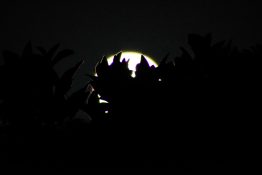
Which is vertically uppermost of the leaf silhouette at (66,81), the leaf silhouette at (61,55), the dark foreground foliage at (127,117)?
the leaf silhouette at (61,55)

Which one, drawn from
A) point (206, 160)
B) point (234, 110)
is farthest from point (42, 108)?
point (234, 110)

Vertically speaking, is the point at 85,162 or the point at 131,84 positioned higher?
the point at 131,84

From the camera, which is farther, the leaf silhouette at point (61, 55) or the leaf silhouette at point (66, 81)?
the leaf silhouette at point (61, 55)

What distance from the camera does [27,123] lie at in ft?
4.85

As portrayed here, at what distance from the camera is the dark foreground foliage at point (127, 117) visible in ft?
4.76

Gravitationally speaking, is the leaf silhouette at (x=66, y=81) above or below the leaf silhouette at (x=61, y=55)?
below

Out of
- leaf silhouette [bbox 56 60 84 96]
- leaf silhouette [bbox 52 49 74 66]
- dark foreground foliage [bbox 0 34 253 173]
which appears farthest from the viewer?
leaf silhouette [bbox 52 49 74 66]

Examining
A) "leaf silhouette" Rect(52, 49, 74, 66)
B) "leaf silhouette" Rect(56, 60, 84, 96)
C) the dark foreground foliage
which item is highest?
"leaf silhouette" Rect(52, 49, 74, 66)

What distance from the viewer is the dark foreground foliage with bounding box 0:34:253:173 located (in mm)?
1450

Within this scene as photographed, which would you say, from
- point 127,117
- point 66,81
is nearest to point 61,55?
point 66,81

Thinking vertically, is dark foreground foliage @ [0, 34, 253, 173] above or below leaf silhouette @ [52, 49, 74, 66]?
below

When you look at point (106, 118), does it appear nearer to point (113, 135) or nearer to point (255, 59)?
point (113, 135)

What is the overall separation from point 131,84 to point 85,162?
43cm

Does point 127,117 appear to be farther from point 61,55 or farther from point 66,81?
point 61,55
